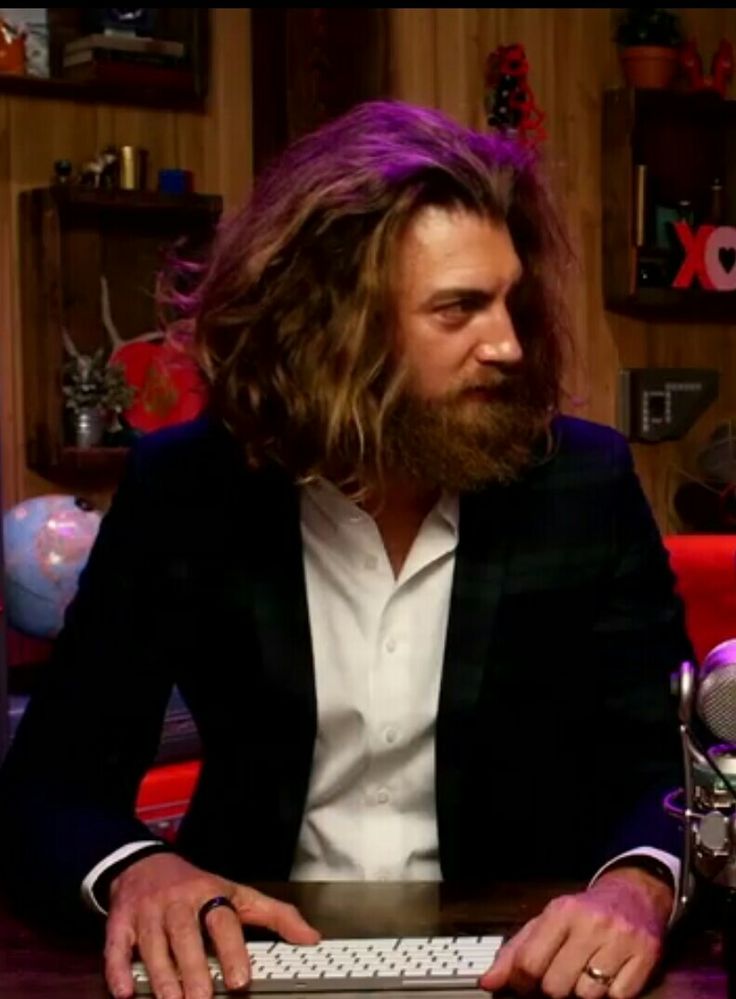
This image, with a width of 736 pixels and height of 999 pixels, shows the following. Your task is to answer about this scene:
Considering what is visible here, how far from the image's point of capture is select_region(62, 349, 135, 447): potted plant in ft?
12.8

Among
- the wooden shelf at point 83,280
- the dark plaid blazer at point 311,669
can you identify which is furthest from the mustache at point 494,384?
the wooden shelf at point 83,280

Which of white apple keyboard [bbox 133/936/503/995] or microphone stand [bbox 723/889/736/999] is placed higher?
microphone stand [bbox 723/889/736/999]

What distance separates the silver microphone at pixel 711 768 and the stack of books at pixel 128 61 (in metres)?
3.12

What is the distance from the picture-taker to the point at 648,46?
4.36 meters

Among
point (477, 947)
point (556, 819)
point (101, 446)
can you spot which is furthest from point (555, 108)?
point (477, 947)

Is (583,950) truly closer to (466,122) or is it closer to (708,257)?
(466,122)

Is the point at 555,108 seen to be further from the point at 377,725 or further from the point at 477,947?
the point at 477,947

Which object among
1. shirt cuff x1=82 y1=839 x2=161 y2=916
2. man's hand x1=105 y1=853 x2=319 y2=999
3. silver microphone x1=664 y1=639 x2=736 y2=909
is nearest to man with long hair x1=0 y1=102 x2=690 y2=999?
shirt cuff x1=82 y1=839 x2=161 y2=916

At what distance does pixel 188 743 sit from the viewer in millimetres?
3783

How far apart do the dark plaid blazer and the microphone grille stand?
540mm

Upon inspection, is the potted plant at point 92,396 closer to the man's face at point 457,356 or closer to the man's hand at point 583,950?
the man's face at point 457,356

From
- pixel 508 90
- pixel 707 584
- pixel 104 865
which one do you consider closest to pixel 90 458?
pixel 508 90

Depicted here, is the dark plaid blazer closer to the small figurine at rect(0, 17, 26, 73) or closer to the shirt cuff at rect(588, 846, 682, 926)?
the shirt cuff at rect(588, 846, 682, 926)

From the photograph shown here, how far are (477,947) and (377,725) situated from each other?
0.41 m
